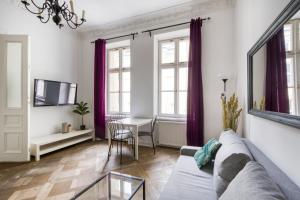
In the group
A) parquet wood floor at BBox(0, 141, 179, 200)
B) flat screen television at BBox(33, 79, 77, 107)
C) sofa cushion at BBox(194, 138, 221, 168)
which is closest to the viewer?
sofa cushion at BBox(194, 138, 221, 168)

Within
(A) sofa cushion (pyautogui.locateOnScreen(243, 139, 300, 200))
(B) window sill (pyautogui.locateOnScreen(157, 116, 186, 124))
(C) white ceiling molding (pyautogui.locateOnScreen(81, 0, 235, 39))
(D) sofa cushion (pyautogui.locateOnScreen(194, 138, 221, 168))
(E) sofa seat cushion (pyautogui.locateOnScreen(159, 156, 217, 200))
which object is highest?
(C) white ceiling molding (pyautogui.locateOnScreen(81, 0, 235, 39))

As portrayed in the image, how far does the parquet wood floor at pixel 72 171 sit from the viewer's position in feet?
7.01

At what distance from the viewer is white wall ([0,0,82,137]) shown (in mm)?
3445

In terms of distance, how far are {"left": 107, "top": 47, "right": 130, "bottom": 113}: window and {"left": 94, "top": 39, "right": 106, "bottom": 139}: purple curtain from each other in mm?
347

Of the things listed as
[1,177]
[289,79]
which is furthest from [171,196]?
[1,177]

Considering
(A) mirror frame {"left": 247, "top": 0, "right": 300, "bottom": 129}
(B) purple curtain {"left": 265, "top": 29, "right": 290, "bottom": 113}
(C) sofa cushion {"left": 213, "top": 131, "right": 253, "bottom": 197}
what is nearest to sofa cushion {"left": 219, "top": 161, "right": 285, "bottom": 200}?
(C) sofa cushion {"left": 213, "top": 131, "right": 253, "bottom": 197}

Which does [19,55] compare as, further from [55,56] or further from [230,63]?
[230,63]

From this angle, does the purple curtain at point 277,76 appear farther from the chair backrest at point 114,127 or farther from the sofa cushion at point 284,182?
the chair backrest at point 114,127

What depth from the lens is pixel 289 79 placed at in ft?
3.59

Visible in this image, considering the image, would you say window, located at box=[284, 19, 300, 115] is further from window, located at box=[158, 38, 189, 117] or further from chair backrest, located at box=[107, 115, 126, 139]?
window, located at box=[158, 38, 189, 117]

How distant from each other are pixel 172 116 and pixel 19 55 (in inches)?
138

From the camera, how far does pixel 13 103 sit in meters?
3.19

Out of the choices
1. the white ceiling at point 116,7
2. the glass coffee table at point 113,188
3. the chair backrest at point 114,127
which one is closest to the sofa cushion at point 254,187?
the glass coffee table at point 113,188

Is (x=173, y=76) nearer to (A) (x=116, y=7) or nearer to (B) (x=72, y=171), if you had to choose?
(A) (x=116, y=7)
